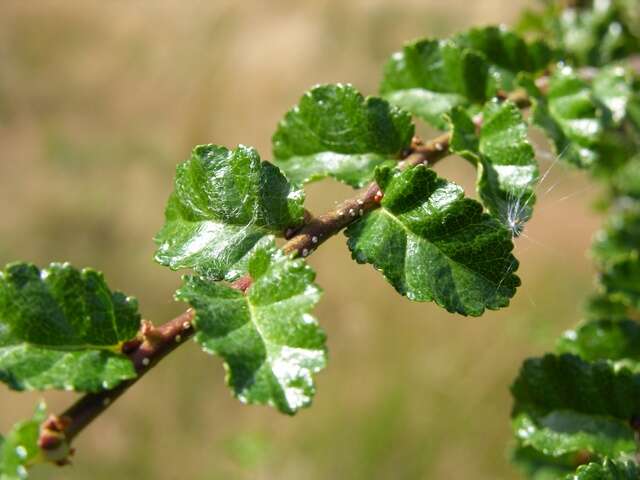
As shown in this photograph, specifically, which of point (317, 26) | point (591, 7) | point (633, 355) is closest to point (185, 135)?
point (317, 26)

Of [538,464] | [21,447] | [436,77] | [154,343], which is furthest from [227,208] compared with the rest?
[538,464]

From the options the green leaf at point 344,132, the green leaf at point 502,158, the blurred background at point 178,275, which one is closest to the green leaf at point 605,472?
the green leaf at point 502,158

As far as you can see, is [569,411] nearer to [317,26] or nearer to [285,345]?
[285,345]

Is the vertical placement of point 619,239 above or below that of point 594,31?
below

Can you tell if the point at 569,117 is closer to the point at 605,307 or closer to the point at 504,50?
the point at 504,50

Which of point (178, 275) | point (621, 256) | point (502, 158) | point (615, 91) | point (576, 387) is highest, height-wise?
point (502, 158)

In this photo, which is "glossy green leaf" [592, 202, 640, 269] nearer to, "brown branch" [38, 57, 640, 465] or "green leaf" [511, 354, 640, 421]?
"green leaf" [511, 354, 640, 421]

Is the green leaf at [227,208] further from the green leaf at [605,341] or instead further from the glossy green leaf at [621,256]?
the glossy green leaf at [621,256]
